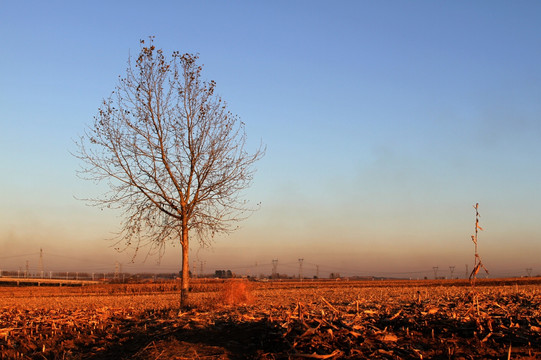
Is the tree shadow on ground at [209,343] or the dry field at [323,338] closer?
the dry field at [323,338]

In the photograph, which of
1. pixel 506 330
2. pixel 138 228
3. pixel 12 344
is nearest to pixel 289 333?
pixel 506 330

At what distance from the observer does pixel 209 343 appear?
7.38m

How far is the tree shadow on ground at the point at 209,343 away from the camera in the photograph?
660 cm

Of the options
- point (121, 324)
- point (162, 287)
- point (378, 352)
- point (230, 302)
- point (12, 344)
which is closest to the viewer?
point (378, 352)

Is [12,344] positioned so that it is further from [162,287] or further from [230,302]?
[162,287]

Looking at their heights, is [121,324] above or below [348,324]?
below

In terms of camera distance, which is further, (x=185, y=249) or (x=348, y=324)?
(x=185, y=249)

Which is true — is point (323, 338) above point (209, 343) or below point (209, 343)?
above

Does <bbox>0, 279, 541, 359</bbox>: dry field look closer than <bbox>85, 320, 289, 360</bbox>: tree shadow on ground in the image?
Yes

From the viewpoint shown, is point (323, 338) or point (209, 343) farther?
point (209, 343)

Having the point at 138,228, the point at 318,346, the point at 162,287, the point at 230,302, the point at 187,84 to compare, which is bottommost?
the point at 162,287

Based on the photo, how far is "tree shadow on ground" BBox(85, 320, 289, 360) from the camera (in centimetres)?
660

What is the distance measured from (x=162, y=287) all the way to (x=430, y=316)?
159 feet

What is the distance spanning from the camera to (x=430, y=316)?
7.31 m
